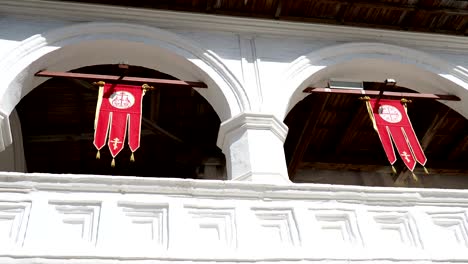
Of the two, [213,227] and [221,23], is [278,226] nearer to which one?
[213,227]

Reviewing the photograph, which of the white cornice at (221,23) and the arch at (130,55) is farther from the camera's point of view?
the white cornice at (221,23)

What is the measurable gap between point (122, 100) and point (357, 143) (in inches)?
226

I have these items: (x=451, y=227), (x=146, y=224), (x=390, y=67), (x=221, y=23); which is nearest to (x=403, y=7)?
(x=390, y=67)

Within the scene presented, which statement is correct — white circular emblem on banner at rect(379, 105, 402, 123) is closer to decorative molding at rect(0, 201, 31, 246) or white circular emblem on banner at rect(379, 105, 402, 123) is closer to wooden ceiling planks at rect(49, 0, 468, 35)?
wooden ceiling planks at rect(49, 0, 468, 35)

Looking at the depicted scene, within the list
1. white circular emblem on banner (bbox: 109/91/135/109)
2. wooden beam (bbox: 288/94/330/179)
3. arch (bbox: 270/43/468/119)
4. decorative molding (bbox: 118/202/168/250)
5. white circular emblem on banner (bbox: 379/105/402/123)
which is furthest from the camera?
wooden beam (bbox: 288/94/330/179)

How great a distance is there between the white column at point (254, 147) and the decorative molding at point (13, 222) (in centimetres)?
240

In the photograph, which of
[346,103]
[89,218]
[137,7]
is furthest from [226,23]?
[89,218]

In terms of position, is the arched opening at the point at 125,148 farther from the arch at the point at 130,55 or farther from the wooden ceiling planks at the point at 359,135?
the wooden ceiling planks at the point at 359,135

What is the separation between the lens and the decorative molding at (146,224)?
486cm

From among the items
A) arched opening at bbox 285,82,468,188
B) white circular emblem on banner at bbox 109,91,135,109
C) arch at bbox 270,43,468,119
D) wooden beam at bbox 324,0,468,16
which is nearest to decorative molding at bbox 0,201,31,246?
white circular emblem on banner at bbox 109,91,135,109

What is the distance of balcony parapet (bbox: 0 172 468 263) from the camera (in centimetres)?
476

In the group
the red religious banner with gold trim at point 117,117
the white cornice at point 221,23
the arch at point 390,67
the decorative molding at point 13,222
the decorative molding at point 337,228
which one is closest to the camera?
the decorative molding at point 13,222

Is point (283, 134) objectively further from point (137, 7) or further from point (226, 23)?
point (137, 7)

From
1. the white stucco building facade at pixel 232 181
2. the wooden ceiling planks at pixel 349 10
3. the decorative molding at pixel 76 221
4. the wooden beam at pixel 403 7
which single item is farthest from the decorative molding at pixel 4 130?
the wooden beam at pixel 403 7
